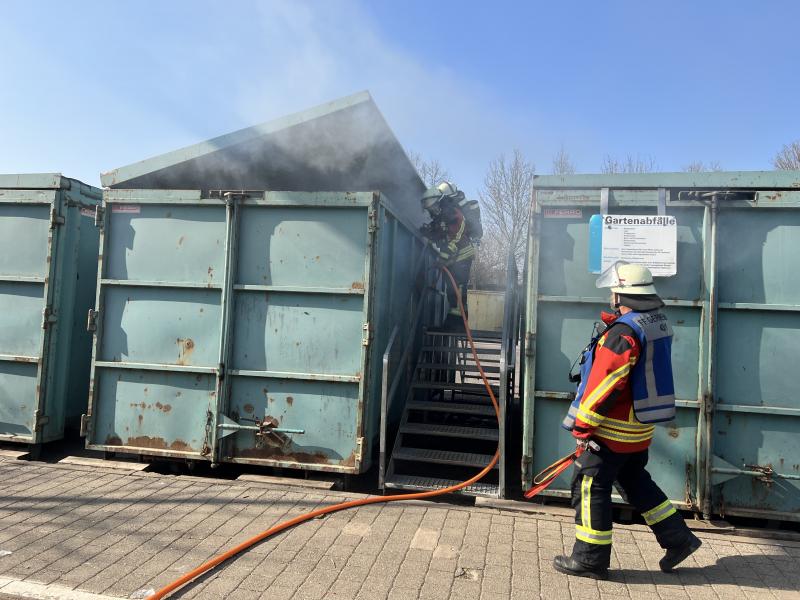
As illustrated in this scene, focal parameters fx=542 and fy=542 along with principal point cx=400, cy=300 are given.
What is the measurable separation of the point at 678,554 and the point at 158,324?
426cm

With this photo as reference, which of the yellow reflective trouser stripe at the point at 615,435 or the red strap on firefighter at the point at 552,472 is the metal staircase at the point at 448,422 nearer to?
the red strap on firefighter at the point at 552,472

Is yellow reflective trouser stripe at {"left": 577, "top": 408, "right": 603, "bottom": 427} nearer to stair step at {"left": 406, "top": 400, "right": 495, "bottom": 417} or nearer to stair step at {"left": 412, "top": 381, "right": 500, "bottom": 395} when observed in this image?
stair step at {"left": 406, "top": 400, "right": 495, "bottom": 417}

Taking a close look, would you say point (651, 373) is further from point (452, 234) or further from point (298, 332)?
point (452, 234)

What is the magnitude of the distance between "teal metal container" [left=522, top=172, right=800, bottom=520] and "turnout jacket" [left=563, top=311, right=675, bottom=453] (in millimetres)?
1045

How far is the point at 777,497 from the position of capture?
3.88m

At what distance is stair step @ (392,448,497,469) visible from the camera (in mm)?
4465

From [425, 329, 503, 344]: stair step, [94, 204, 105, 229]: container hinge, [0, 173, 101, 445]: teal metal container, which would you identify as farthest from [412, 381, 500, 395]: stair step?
[0, 173, 101, 445]: teal metal container

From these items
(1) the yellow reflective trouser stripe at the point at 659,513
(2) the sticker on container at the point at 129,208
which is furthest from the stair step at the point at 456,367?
(2) the sticker on container at the point at 129,208

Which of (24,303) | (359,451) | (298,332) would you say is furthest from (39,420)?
(359,451)

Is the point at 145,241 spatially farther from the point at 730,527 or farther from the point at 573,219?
the point at 730,527

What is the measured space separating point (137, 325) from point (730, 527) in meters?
4.96

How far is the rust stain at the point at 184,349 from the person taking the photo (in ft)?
15.4

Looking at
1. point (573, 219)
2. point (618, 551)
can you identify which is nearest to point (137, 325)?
point (573, 219)

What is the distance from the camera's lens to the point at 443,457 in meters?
4.57
